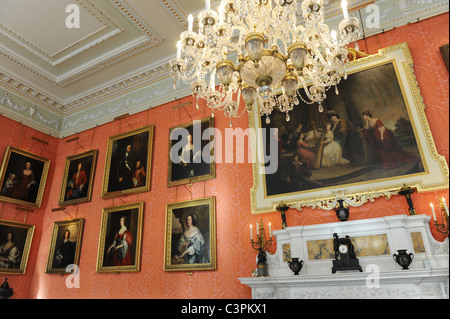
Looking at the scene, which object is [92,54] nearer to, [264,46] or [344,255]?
[264,46]

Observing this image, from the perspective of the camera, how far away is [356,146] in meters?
4.85

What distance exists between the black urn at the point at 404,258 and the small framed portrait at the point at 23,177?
26.1 feet

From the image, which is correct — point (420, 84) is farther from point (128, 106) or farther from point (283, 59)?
point (128, 106)

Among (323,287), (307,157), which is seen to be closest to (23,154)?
(307,157)

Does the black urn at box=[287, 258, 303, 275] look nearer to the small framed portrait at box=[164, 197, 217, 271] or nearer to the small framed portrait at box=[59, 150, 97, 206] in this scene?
the small framed portrait at box=[164, 197, 217, 271]

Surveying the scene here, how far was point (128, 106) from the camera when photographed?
7805 mm

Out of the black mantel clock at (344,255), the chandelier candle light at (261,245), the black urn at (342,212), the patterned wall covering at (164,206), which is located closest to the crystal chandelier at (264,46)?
the patterned wall covering at (164,206)

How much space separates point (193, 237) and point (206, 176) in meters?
1.18

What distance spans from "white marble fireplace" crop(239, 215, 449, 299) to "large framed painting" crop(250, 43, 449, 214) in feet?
1.54

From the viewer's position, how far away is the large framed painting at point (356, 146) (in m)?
4.45

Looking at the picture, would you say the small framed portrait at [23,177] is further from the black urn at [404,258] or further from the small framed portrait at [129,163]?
the black urn at [404,258]

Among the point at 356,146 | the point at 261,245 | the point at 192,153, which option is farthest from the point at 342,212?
the point at 192,153

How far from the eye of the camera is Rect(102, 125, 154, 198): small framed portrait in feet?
22.4

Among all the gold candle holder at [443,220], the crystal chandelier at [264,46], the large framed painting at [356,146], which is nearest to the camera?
the crystal chandelier at [264,46]
